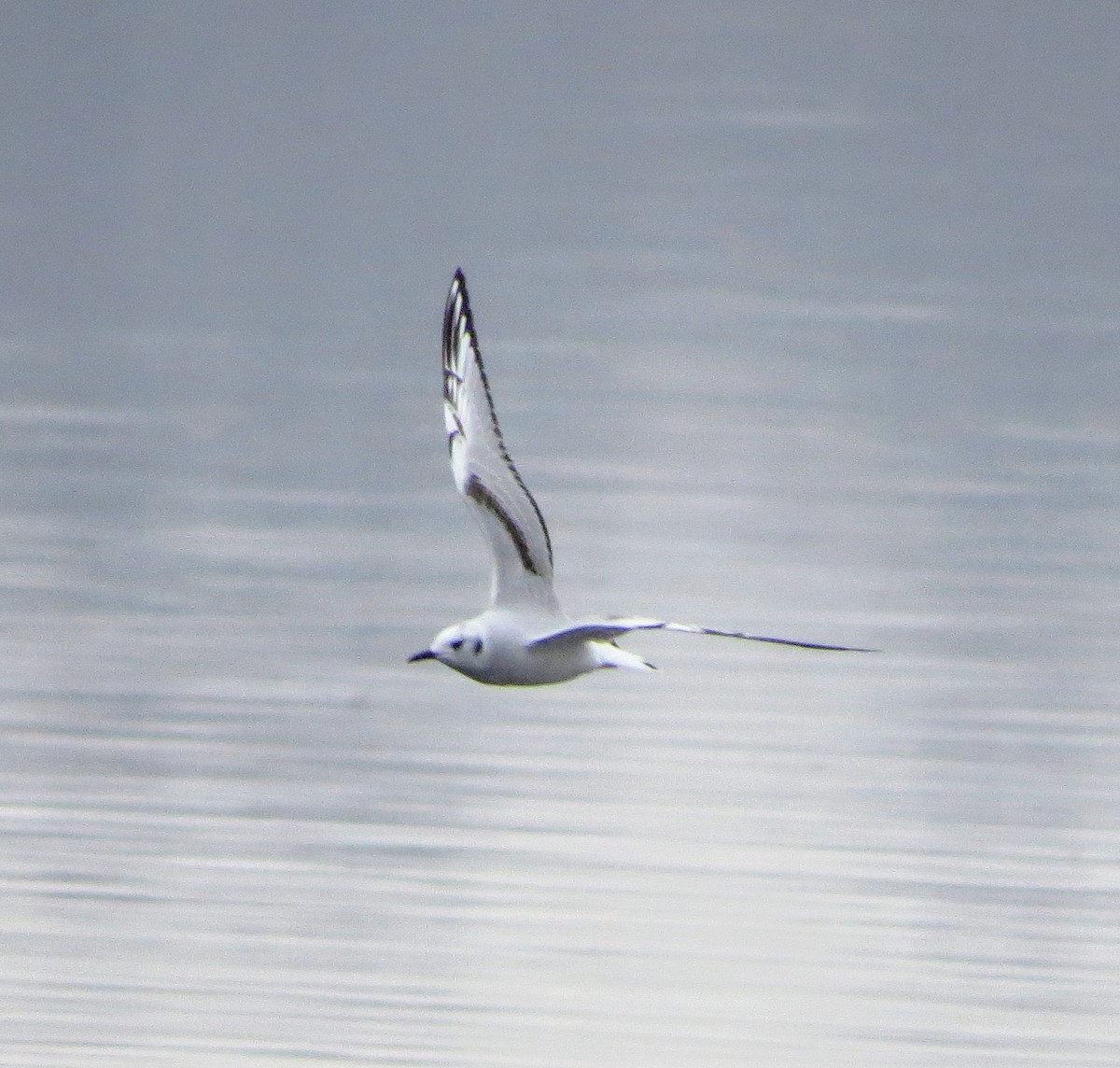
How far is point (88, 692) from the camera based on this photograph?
27.0 ft

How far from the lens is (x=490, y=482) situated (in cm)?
647

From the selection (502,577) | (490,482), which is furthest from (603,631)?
(490,482)

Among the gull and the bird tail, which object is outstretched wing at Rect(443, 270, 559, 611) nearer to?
the gull

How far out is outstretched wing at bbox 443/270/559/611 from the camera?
6.37 m

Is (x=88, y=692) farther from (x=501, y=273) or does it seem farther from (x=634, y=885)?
(x=501, y=273)

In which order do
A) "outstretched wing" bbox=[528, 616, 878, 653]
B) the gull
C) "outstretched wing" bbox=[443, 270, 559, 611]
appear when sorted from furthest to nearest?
"outstretched wing" bbox=[443, 270, 559, 611] → the gull → "outstretched wing" bbox=[528, 616, 878, 653]

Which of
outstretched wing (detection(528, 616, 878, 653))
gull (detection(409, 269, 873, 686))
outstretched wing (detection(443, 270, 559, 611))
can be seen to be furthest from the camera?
outstretched wing (detection(443, 270, 559, 611))

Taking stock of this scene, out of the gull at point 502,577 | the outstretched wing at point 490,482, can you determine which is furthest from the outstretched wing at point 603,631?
the outstretched wing at point 490,482

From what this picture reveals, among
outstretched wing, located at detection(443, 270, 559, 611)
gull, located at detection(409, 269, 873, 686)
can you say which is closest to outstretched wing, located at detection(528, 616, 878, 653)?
gull, located at detection(409, 269, 873, 686)

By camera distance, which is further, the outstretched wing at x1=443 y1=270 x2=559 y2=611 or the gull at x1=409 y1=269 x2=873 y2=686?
the outstretched wing at x1=443 y1=270 x2=559 y2=611

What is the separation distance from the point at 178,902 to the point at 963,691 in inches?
105

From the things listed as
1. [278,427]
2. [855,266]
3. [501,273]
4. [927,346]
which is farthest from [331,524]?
[855,266]

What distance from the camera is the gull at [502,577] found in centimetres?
602

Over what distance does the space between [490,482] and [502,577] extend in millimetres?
242
